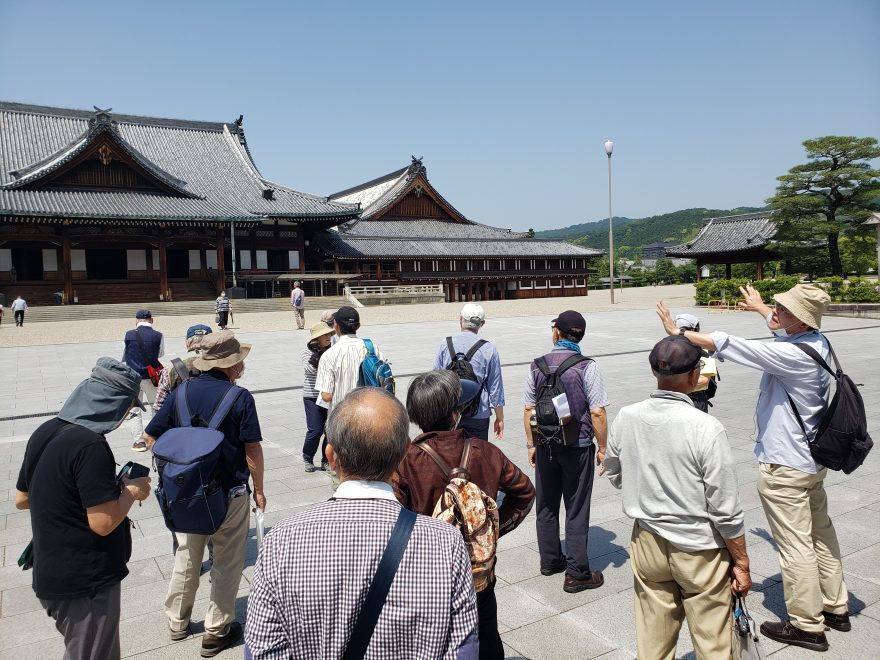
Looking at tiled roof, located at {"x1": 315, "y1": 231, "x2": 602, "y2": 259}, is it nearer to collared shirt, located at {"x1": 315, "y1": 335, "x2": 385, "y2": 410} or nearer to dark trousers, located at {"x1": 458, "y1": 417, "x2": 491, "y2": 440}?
collared shirt, located at {"x1": 315, "y1": 335, "x2": 385, "y2": 410}

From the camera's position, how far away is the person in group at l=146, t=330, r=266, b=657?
10.7 feet

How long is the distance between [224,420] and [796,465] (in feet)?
9.80

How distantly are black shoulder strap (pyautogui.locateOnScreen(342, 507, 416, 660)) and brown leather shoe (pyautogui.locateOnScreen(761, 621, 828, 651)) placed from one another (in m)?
2.67

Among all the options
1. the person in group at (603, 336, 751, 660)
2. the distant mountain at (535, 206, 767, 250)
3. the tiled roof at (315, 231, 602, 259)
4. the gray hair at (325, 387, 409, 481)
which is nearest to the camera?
the gray hair at (325, 387, 409, 481)

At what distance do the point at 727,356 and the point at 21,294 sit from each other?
33343 millimetres

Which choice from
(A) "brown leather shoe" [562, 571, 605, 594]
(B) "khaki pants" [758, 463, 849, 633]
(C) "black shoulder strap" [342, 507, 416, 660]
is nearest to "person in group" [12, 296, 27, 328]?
(A) "brown leather shoe" [562, 571, 605, 594]

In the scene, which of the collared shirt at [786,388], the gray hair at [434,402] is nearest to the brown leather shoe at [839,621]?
the collared shirt at [786,388]

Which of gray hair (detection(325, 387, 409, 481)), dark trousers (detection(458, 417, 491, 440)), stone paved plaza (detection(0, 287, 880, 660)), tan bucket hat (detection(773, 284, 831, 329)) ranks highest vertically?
tan bucket hat (detection(773, 284, 831, 329))

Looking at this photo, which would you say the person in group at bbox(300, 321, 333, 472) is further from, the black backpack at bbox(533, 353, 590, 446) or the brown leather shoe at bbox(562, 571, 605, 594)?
the brown leather shoe at bbox(562, 571, 605, 594)

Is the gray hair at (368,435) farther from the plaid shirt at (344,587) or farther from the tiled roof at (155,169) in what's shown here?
the tiled roof at (155,169)

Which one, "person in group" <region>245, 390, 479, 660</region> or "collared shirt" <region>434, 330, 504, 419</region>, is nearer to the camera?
"person in group" <region>245, 390, 479, 660</region>

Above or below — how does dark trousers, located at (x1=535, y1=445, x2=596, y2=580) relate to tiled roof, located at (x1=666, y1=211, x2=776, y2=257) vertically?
below

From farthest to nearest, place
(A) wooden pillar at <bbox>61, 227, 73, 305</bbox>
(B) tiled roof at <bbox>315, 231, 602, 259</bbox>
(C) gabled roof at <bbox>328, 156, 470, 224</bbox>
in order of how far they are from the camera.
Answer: (C) gabled roof at <bbox>328, 156, 470, 224</bbox>
(B) tiled roof at <bbox>315, 231, 602, 259</bbox>
(A) wooden pillar at <bbox>61, 227, 73, 305</bbox>

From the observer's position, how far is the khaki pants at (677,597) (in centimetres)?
253
